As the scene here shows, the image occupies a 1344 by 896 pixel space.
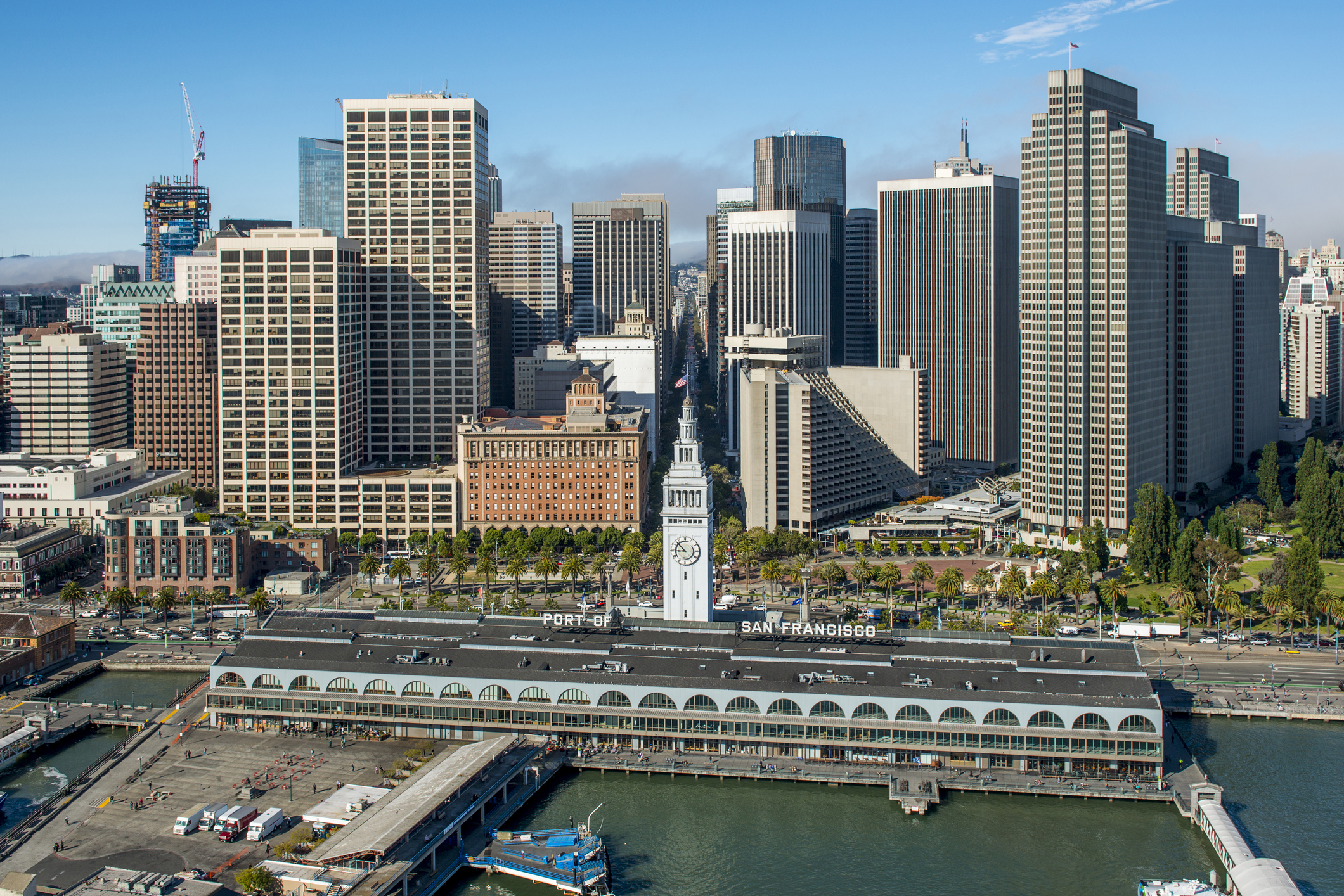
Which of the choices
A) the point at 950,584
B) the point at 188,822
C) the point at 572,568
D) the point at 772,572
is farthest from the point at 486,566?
the point at 188,822

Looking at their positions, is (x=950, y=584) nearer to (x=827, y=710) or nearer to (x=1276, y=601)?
(x=1276, y=601)

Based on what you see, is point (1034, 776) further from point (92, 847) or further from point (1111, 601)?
point (92, 847)

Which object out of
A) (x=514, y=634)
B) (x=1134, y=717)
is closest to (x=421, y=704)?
(x=514, y=634)

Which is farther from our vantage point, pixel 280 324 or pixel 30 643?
pixel 280 324

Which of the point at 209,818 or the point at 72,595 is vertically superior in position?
the point at 72,595

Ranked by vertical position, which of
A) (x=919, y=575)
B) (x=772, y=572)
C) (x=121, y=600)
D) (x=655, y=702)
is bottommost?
(x=655, y=702)

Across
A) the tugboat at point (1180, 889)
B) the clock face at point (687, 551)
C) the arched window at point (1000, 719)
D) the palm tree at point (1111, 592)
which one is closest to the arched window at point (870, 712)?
the arched window at point (1000, 719)
